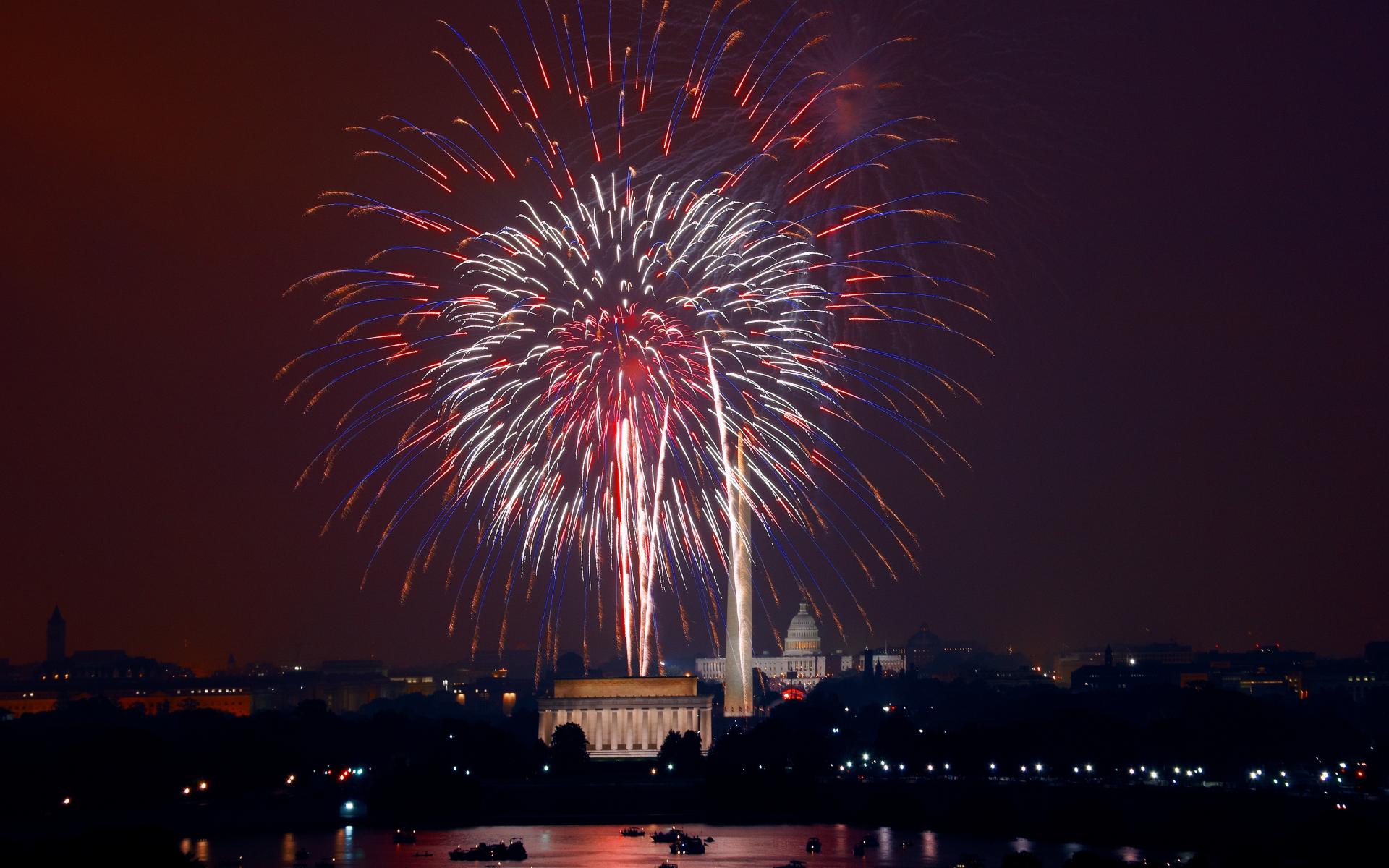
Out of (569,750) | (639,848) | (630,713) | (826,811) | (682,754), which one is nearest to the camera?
(639,848)

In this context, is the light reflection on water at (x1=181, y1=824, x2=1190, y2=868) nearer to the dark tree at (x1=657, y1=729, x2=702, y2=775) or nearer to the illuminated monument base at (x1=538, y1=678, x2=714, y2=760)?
the dark tree at (x1=657, y1=729, x2=702, y2=775)

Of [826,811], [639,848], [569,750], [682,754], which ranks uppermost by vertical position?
[569,750]

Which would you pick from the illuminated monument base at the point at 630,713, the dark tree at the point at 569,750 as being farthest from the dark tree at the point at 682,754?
the illuminated monument base at the point at 630,713

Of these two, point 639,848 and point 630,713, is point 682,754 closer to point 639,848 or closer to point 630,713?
point 630,713

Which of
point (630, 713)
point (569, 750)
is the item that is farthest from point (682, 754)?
point (630, 713)

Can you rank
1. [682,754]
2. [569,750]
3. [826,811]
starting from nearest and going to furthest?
[826,811] → [682,754] → [569,750]

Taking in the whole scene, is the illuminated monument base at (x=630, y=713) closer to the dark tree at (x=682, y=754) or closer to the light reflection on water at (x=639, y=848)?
the dark tree at (x=682, y=754)
